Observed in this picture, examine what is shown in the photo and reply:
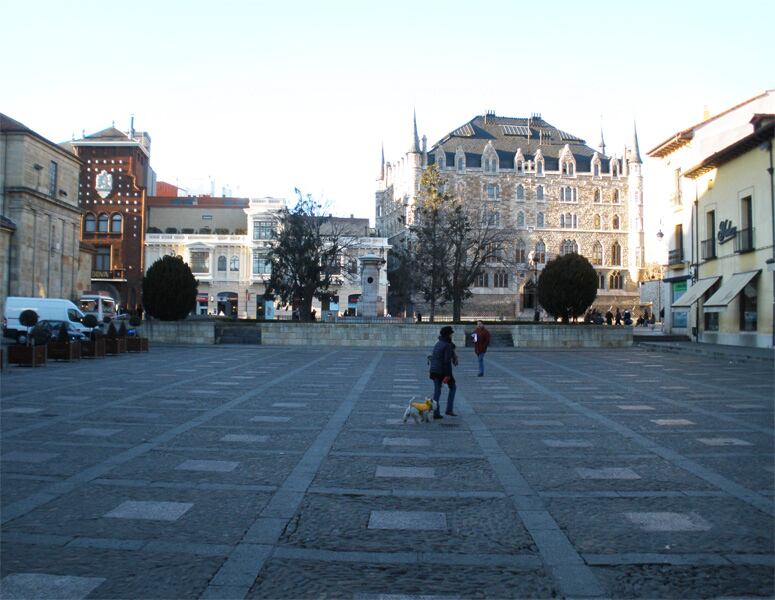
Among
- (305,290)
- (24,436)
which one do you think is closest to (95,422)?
(24,436)

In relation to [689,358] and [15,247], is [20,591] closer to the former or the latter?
[689,358]

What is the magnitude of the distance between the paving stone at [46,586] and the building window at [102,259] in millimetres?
73533

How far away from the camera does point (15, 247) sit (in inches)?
1750

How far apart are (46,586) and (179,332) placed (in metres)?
34.9

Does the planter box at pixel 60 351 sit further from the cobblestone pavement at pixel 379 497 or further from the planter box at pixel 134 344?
the cobblestone pavement at pixel 379 497

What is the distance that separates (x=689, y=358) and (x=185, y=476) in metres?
25.8

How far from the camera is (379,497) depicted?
22.8 ft

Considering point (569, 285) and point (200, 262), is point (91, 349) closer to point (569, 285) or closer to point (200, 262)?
point (569, 285)

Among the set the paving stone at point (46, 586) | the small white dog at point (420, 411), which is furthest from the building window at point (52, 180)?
the paving stone at point (46, 586)

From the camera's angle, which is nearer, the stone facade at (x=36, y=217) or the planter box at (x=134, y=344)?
the planter box at (x=134, y=344)

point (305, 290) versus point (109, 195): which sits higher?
point (109, 195)

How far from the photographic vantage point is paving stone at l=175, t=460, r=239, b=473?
8094 millimetres

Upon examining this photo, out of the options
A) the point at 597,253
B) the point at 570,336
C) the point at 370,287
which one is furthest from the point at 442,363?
the point at 597,253

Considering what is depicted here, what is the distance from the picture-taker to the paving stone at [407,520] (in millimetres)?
5996
